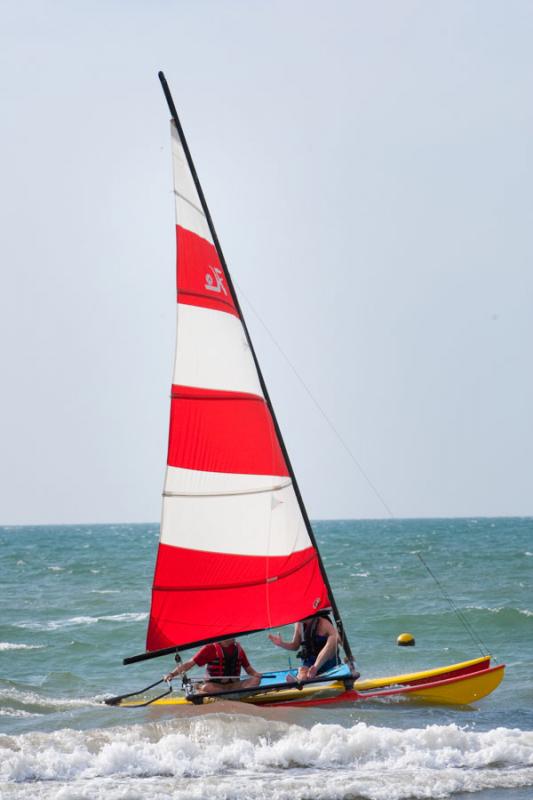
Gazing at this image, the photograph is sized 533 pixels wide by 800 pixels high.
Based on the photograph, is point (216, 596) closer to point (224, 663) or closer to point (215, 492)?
point (224, 663)

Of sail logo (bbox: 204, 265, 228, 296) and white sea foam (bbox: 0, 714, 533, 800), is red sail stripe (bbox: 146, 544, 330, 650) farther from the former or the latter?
sail logo (bbox: 204, 265, 228, 296)

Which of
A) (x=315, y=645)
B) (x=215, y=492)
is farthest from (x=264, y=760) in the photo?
(x=215, y=492)

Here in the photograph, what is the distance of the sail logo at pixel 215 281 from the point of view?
563 inches

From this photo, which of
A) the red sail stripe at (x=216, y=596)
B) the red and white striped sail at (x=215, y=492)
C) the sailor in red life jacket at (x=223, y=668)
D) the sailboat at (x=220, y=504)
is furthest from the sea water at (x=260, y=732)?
the red and white striped sail at (x=215, y=492)

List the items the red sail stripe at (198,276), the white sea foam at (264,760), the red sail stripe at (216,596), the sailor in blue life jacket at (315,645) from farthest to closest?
the red sail stripe at (198,276) → the sailor in blue life jacket at (315,645) → the red sail stripe at (216,596) → the white sea foam at (264,760)

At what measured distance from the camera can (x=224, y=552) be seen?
14.1m

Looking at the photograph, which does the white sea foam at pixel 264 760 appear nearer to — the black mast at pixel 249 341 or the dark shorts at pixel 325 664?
the dark shorts at pixel 325 664

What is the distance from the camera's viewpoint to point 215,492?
14.1 m

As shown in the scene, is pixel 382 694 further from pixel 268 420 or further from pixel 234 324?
pixel 234 324

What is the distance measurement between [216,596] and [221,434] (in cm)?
193

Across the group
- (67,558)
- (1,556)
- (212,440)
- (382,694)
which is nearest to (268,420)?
(212,440)

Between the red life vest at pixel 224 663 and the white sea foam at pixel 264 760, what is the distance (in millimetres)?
913

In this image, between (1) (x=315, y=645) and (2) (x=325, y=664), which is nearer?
(2) (x=325, y=664)

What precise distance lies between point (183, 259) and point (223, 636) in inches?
178
